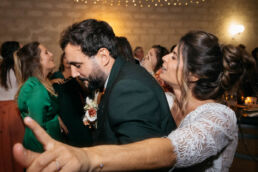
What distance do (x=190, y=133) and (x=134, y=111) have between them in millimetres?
241

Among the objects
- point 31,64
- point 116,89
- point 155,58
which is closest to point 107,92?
Result: point 116,89

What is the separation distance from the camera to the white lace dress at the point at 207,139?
767 millimetres

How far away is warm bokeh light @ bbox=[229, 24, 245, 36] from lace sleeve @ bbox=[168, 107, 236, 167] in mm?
7425

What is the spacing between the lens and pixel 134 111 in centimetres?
92

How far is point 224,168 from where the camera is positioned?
1146 millimetres

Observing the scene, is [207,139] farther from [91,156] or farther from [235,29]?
[235,29]

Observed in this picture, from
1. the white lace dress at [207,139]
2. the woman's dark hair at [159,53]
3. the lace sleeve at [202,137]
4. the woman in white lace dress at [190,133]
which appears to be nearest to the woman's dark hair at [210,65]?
the woman in white lace dress at [190,133]

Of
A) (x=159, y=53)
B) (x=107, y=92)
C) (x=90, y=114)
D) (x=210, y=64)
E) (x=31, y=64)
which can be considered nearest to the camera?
(x=107, y=92)

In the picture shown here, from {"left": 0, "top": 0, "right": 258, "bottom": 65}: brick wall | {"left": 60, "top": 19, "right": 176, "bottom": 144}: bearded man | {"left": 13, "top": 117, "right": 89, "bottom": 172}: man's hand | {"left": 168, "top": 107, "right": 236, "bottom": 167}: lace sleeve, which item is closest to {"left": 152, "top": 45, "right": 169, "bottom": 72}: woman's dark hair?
{"left": 60, "top": 19, "right": 176, "bottom": 144}: bearded man

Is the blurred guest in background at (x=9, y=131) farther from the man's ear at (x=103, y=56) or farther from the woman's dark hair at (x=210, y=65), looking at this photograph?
the woman's dark hair at (x=210, y=65)

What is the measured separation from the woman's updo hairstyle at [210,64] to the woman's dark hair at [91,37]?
53 cm

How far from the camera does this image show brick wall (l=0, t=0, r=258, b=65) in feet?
20.4

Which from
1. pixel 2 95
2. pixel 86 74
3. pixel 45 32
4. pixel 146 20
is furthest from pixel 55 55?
pixel 86 74

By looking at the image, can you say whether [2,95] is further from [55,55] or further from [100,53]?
[55,55]
